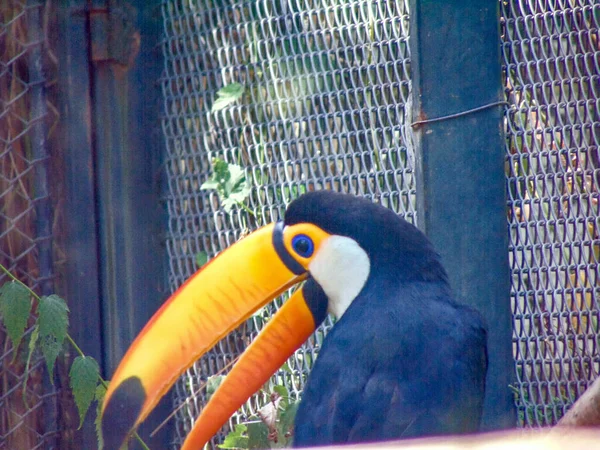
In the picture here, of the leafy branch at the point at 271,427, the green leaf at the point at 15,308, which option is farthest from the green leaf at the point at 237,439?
the green leaf at the point at 15,308

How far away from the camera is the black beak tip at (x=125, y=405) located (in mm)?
2100

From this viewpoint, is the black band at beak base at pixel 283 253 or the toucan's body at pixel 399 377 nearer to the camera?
the toucan's body at pixel 399 377

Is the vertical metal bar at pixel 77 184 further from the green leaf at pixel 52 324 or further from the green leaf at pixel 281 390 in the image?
the green leaf at pixel 281 390

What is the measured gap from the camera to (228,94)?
2.52 meters

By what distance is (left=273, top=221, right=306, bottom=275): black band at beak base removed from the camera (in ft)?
6.89

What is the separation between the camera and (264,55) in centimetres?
251

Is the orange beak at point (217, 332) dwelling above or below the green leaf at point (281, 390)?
above

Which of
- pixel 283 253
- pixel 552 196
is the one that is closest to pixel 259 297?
pixel 283 253

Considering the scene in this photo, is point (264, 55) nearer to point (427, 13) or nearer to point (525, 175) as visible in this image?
point (427, 13)

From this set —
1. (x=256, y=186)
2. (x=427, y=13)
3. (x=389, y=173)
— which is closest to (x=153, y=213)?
(x=256, y=186)

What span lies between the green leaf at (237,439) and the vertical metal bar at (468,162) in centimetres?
66

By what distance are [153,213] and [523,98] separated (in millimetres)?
1126

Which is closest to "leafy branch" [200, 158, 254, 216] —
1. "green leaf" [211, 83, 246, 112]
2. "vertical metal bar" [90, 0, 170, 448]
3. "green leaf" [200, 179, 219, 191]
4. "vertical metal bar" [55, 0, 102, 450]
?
"green leaf" [200, 179, 219, 191]

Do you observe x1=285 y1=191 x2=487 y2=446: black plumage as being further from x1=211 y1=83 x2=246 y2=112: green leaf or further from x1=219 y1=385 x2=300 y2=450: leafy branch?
x1=211 y1=83 x2=246 y2=112: green leaf
